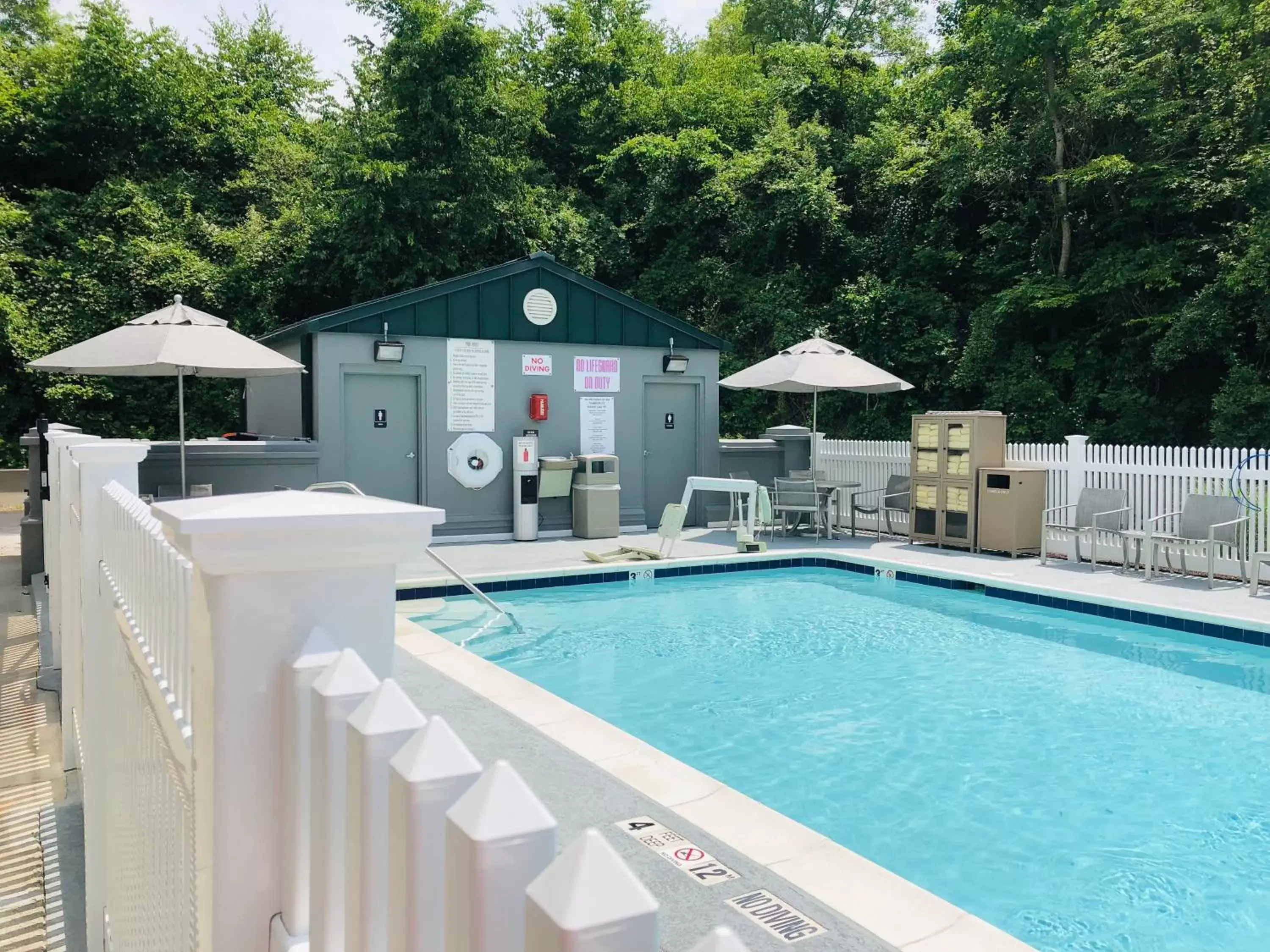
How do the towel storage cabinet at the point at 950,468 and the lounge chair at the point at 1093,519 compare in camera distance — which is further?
the towel storage cabinet at the point at 950,468

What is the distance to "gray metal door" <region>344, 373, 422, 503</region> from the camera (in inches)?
427

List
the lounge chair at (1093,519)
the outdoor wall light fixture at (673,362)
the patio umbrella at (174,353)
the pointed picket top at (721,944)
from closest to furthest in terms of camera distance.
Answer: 1. the pointed picket top at (721,944)
2. the patio umbrella at (174,353)
3. the lounge chair at (1093,519)
4. the outdoor wall light fixture at (673,362)

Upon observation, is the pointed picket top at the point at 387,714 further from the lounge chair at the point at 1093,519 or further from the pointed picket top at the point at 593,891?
the lounge chair at the point at 1093,519

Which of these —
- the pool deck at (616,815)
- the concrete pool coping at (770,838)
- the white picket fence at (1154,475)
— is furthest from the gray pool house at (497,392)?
the concrete pool coping at (770,838)

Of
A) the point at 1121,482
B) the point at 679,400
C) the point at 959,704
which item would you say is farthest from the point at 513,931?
the point at 679,400

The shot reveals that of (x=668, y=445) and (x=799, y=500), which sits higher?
(x=668, y=445)

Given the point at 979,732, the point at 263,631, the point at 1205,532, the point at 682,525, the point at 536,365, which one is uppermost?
the point at 536,365

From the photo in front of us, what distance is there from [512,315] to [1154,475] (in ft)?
24.1

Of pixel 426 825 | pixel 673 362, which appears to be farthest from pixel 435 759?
pixel 673 362

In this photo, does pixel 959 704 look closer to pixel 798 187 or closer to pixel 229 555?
pixel 229 555

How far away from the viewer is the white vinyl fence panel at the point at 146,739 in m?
1.49

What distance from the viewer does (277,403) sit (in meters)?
12.7

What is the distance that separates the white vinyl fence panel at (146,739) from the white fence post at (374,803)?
0.49 meters

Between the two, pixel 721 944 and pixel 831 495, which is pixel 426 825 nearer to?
pixel 721 944
